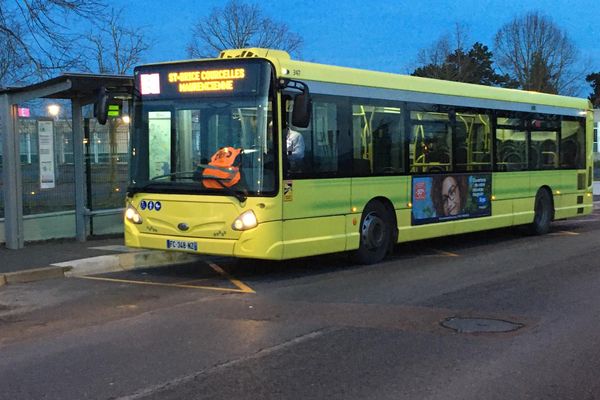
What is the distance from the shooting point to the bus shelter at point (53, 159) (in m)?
11.6

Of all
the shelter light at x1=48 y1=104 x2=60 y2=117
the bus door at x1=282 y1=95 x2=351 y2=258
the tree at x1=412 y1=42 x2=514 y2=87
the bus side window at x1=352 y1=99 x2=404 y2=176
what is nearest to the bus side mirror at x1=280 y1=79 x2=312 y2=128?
the bus door at x1=282 y1=95 x2=351 y2=258

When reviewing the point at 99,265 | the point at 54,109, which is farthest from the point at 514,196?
the point at 54,109

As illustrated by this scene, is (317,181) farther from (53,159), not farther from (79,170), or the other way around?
(53,159)

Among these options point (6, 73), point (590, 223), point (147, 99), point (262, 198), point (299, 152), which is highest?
point (6, 73)

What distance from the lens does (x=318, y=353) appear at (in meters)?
5.56

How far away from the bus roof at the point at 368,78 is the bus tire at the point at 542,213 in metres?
2.04

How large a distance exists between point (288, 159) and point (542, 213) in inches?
312

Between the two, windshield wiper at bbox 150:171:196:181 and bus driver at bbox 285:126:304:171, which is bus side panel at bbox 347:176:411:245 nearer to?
bus driver at bbox 285:126:304:171

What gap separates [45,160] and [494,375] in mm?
10161

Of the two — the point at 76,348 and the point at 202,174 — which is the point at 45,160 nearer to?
the point at 202,174

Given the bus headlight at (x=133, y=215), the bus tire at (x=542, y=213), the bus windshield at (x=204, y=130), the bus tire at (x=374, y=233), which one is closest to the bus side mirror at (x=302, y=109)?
the bus windshield at (x=204, y=130)

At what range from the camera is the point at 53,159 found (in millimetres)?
12656

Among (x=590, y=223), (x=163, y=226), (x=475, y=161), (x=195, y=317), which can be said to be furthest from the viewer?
(x=590, y=223)

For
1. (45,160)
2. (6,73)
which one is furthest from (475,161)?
(6,73)
